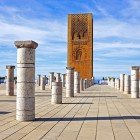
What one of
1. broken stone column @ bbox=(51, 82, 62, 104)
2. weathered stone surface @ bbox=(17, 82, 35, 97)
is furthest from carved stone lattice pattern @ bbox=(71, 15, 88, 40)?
weathered stone surface @ bbox=(17, 82, 35, 97)

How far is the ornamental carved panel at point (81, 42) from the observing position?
6512 centimetres

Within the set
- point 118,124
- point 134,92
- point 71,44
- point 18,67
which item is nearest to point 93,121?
point 118,124

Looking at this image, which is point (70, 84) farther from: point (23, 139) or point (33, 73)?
point (23, 139)

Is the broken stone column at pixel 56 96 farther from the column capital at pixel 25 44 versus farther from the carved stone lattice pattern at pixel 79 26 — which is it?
the carved stone lattice pattern at pixel 79 26

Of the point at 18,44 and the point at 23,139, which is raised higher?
the point at 18,44

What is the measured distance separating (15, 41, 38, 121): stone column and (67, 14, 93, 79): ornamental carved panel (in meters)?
54.7

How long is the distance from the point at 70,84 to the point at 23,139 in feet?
53.5

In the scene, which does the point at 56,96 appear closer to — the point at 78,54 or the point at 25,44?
the point at 25,44

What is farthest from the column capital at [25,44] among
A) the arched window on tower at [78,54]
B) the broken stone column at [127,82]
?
the arched window on tower at [78,54]

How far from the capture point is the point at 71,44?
65.6m

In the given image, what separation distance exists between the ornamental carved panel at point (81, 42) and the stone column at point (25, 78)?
54651 millimetres

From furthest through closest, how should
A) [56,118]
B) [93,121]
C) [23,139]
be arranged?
[56,118] < [93,121] < [23,139]

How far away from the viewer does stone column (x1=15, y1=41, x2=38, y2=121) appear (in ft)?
33.3

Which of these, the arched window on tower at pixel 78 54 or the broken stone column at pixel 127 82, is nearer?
the broken stone column at pixel 127 82
